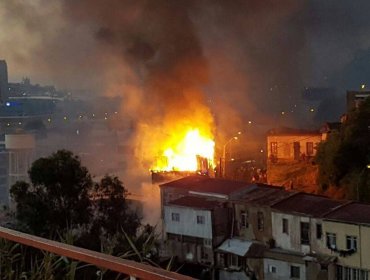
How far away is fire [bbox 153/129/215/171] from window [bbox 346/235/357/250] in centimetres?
1497

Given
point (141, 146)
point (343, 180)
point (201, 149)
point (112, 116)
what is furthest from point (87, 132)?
point (343, 180)

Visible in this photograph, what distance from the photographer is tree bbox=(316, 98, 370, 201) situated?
14641 mm

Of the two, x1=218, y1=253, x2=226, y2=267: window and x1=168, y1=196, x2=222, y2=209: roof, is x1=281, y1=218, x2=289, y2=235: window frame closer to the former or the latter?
x1=218, y1=253, x2=226, y2=267: window

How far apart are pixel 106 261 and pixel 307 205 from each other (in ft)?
35.3

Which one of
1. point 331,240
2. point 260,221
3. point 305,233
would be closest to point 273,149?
point 260,221

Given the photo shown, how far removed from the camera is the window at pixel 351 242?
10625 millimetres

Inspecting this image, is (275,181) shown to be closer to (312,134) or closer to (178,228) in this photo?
(312,134)

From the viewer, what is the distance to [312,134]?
2283 cm

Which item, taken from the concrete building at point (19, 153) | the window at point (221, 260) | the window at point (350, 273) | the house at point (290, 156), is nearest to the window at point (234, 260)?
the window at point (221, 260)

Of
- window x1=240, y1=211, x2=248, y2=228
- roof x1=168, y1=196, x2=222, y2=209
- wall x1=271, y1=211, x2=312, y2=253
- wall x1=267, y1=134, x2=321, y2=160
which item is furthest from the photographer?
wall x1=267, y1=134, x2=321, y2=160

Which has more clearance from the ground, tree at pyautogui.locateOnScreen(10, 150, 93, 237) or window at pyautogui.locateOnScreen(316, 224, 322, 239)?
tree at pyautogui.locateOnScreen(10, 150, 93, 237)

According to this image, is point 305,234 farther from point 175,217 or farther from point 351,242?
point 175,217

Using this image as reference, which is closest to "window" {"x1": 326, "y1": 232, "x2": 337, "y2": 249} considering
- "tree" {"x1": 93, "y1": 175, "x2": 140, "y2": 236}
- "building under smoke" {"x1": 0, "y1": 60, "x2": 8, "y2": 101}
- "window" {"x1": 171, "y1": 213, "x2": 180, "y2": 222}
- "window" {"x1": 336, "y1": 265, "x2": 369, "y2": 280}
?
"window" {"x1": 336, "y1": 265, "x2": 369, "y2": 280}

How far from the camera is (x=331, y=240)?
11109mm
